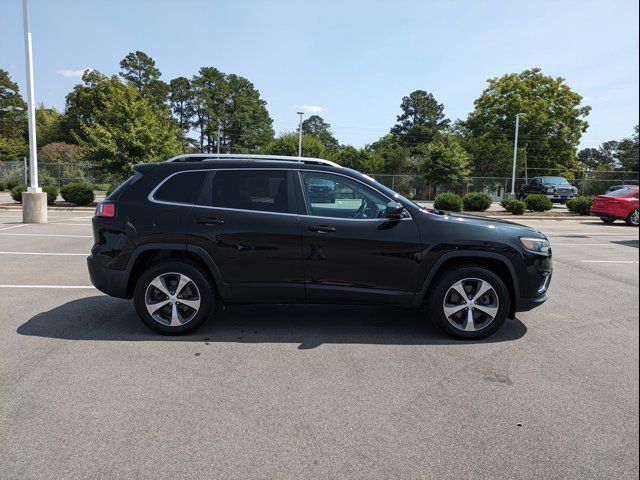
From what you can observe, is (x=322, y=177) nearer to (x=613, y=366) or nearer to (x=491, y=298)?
(x=491, y=298)

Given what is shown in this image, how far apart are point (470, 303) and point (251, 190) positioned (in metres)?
2.51

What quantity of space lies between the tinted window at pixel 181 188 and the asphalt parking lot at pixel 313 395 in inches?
56.3

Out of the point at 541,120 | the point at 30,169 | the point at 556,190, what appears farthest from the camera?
the point at 541,120

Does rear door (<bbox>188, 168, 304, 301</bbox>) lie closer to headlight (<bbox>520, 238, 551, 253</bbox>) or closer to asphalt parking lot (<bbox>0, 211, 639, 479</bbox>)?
asphalt parking lot (<bbox>0, 211, 639, 479</bbox>)

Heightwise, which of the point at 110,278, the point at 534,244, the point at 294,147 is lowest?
the point at 110,278

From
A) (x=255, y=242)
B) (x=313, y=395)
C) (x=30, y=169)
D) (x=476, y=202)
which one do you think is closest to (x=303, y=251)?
(x=255, y=242)

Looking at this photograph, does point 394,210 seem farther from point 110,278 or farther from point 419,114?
point 419,114

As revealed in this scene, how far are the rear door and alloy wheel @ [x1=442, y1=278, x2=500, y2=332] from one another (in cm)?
152

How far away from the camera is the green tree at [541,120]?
51.4 meters

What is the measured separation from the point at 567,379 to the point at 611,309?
276 centimetres

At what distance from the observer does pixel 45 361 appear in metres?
4.25

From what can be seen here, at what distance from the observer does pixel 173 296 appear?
4883 millimetres

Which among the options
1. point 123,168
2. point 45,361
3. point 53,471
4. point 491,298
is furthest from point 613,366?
point 123,168

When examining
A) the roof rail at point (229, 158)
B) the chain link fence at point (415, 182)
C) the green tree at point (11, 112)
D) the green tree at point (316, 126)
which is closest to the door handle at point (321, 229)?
the roof rail at point (229, 158)
